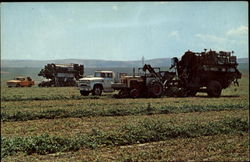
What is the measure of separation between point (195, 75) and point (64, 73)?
15.5 metres

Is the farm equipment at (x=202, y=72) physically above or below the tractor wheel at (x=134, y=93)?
above

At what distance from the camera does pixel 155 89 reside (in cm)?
2512

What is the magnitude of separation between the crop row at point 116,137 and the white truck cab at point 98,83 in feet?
48.5

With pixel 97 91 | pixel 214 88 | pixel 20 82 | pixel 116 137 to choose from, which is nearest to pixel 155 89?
pixel 97 91

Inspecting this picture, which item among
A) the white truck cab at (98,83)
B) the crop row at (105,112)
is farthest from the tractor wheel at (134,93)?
the crop row at (105,112)

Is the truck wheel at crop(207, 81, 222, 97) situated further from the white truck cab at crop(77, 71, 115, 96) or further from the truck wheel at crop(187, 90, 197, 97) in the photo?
the white truck cab at crop(77, 71, 115, 96)

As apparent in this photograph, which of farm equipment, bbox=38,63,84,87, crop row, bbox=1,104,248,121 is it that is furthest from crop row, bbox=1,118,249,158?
farm equipment, bbox=38,63,84,87

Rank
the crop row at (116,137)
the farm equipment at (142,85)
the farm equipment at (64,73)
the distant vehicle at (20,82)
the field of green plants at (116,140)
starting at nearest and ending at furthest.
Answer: the field of green plants at (116,140) → the crop row at (116,137) → the farm equipment at (142,85) → the farm equipment at (64,73) → the distant vehicle at (20,82)

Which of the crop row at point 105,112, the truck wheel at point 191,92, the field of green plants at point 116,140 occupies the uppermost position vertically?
the truck wheel at point 191,92

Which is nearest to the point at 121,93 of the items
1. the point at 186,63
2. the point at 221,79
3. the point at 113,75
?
the point at 113,75

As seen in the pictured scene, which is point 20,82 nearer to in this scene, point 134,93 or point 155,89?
point 134,93

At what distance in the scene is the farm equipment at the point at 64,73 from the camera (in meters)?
35.2

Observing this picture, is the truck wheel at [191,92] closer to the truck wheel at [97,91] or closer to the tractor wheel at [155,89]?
the tractor wheel at [155,89]

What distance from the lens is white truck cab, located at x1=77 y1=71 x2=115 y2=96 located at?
86.9ft
